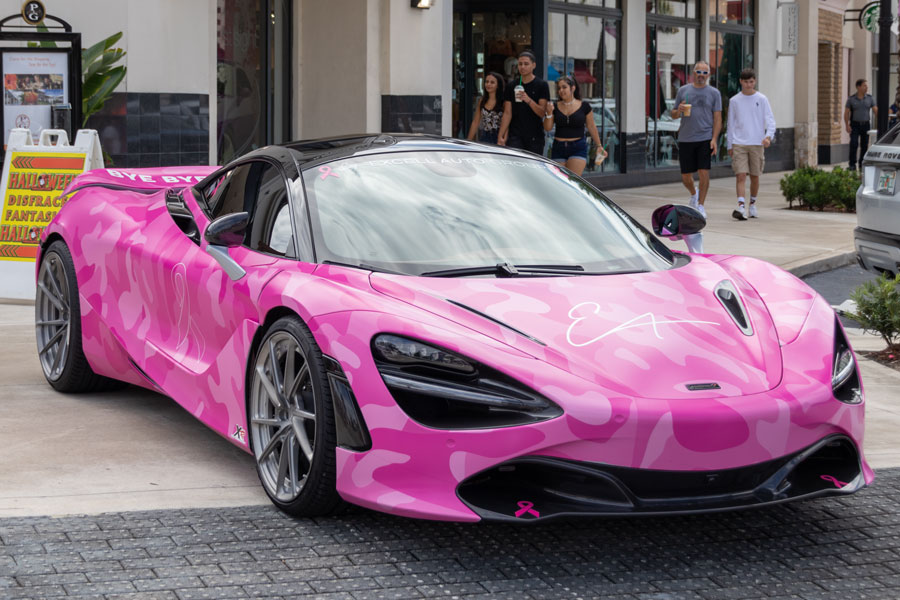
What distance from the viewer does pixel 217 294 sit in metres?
5.16

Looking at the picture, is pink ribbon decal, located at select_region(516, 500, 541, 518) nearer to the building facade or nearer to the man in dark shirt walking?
the building facade

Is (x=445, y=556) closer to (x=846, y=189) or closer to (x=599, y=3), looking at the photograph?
(x=846, y=189)

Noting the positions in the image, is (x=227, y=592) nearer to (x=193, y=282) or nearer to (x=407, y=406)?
(x=407, y=406)

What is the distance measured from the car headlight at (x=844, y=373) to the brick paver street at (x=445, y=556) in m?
0.48

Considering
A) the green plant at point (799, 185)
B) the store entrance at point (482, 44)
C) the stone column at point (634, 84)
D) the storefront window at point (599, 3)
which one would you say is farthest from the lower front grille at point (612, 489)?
the stone column at point (634, 84)

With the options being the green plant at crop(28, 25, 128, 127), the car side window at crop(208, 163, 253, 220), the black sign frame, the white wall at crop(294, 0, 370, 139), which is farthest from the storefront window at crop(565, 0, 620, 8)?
the car side window at crop(208, 163, 253, 220)

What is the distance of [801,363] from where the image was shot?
433 cm

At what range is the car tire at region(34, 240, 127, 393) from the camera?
253 inches

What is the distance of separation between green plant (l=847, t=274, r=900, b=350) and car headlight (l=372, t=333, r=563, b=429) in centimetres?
450

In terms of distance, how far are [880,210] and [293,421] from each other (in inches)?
248

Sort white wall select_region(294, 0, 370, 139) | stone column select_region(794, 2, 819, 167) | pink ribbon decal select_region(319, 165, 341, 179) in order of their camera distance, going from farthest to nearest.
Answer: stone column select_region(794, 2, 819, 167) < white wall select_region(294, 0, 370, 139) < pink ribbon decal select_region(319, 165, 341, 179)

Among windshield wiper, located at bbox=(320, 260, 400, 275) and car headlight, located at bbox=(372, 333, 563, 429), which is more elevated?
windshield wiper, located at bbox=(320, 260, 400, 275)

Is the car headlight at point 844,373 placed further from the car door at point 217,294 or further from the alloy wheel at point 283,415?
the car door at point 217,294

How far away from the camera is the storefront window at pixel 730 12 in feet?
A: 86.6
